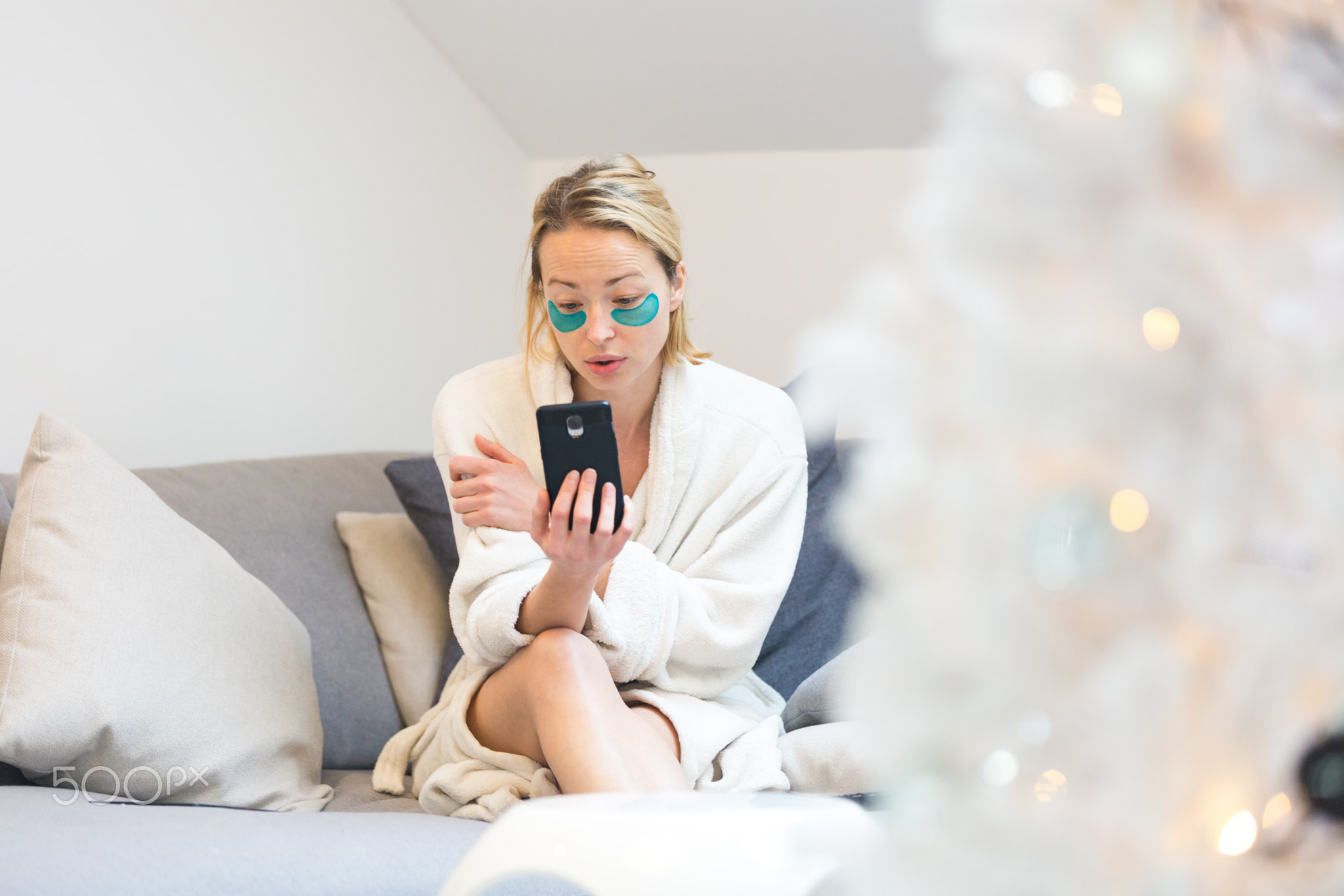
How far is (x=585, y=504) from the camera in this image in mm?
1295

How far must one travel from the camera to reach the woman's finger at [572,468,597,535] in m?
1.29

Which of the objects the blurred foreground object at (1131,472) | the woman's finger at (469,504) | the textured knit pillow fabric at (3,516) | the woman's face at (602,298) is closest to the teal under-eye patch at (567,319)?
the woman's face at (602,298)

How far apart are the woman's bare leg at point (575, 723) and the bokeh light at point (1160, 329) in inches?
34.8

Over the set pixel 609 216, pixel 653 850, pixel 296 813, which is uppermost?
pixel 609 216

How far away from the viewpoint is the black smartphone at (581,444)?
1319mm

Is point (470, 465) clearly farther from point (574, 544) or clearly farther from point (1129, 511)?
point (1129, 511)

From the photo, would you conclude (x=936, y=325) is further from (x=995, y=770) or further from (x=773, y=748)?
(x=773, y=748)

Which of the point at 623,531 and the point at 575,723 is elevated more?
the point at 623,531

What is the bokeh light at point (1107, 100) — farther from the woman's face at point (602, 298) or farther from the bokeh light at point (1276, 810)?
the woman's face at point (602, 298)

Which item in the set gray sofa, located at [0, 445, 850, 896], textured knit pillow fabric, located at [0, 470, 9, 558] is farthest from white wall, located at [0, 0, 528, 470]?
textured knit pillow fabric, located at [0, 470, 9, 558]

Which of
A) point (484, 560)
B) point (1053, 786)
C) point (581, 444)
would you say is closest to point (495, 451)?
point (484, 560)

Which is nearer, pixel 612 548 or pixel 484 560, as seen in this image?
pixel 612 548

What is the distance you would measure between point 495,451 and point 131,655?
1.65 feet

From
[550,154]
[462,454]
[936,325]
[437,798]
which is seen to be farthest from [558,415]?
[550,154]
